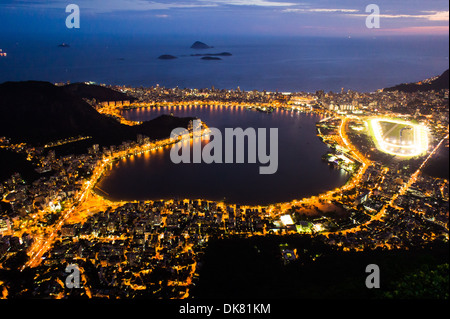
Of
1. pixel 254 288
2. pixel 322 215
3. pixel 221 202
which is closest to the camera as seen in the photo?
pixel 254 288

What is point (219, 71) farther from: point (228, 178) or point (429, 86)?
point (228, 178)

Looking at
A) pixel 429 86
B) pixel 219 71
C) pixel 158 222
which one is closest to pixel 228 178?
pixel 158 222

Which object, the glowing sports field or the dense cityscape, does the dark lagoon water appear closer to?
the dense cityscape

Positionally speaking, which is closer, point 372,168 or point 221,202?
point 221,202

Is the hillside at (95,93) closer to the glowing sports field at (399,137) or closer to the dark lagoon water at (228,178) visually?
the dark lagoon water at (228,178)

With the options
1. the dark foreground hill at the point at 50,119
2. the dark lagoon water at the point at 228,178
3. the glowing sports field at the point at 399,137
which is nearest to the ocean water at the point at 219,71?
the dark foreground hill at the point at 50,119
